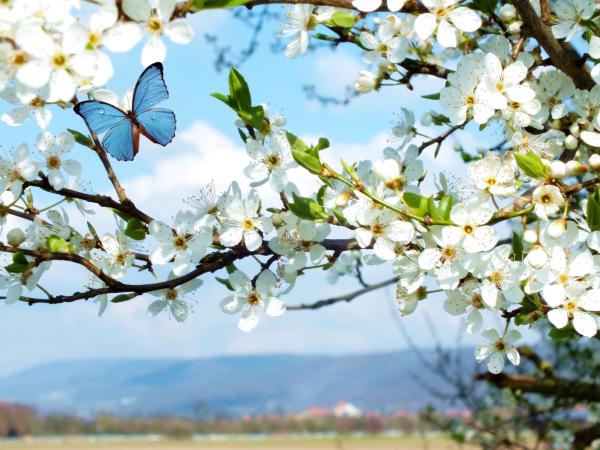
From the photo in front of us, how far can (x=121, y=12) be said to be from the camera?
4.99 feet

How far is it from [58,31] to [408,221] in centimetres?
84

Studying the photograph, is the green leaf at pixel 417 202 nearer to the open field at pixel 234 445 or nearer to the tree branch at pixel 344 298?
the tree branch at pixel 344 298

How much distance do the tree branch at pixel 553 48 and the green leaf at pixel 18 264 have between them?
4.56 feet

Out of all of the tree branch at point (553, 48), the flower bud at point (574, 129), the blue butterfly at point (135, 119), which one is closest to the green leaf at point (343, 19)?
the tree branch at point (553, 48)

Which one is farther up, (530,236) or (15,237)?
(15,237)

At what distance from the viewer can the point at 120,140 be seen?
2.09 m

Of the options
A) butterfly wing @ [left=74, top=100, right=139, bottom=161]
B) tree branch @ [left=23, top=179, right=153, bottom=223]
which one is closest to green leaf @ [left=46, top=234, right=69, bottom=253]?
tree branch @ [left=23, top=179, right=153, bottom=223]

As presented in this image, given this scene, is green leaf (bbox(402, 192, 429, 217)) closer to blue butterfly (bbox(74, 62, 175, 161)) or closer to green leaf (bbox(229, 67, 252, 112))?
green leaf (bbox(229, 67, 252, 112))

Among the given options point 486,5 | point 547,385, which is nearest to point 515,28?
point 486,5

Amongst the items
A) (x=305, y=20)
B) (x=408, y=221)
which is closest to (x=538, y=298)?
(x=408, y=221)

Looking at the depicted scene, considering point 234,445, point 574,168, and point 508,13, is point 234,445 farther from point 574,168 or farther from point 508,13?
point 574,168

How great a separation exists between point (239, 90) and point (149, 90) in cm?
27

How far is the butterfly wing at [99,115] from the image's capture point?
6.52 feet

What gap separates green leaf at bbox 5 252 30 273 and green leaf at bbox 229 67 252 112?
0.65 metres
